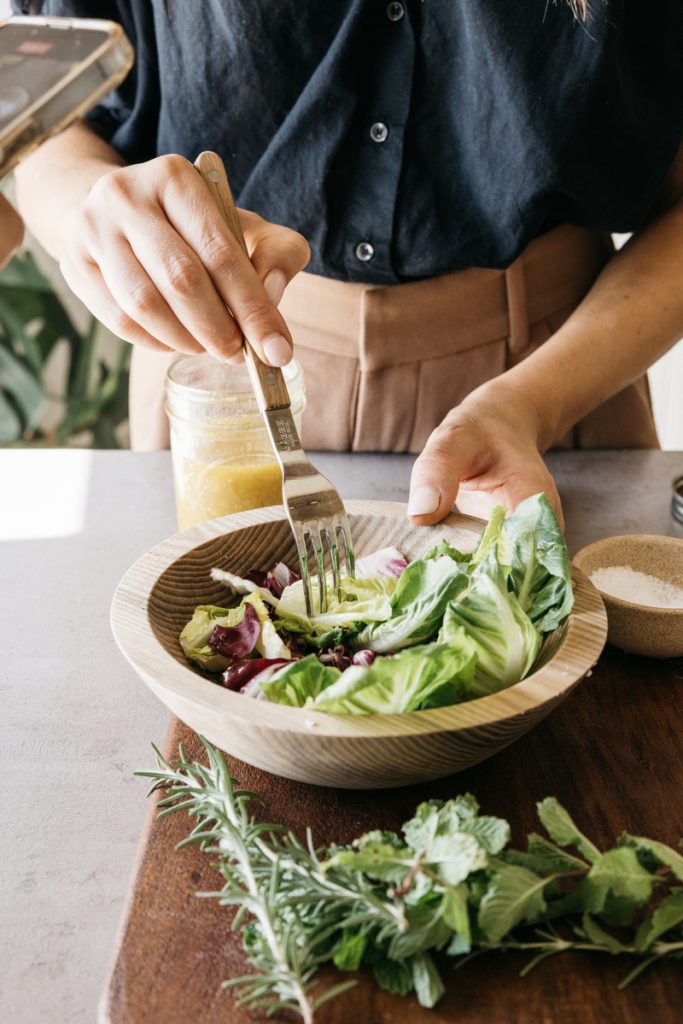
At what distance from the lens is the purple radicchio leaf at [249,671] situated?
2.82 ft

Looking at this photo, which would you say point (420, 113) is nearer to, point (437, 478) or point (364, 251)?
point (364, 251)

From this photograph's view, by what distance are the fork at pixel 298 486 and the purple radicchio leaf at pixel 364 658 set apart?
0.39 ft

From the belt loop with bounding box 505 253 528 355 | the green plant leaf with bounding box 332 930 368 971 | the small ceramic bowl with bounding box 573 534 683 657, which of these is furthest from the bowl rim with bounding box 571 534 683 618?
the belt loop with bounding box 505 253 528 355

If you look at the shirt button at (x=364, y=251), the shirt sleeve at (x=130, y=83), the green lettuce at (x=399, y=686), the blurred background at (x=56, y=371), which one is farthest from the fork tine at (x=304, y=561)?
the blurred background at (x=56, y=371)

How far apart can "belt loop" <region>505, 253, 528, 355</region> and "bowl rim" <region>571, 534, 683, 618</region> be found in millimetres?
545

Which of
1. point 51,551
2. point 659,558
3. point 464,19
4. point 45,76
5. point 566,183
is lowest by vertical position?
point 51,551

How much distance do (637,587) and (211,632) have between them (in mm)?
461

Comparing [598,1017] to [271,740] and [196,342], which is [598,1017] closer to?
[271,740]

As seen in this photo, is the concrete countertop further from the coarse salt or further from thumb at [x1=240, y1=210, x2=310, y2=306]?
thumb at [x1=240, y1=210, x2=310, y2=306]

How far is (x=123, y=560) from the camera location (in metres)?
1.29

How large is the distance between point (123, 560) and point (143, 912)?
24.8 inches

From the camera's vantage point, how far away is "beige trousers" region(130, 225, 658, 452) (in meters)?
1.55

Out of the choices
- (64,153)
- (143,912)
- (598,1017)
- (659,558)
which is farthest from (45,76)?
(64,153)

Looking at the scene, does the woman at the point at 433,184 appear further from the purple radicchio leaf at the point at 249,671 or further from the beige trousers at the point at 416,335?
the purple radicchio leaf at the point at 249,671
